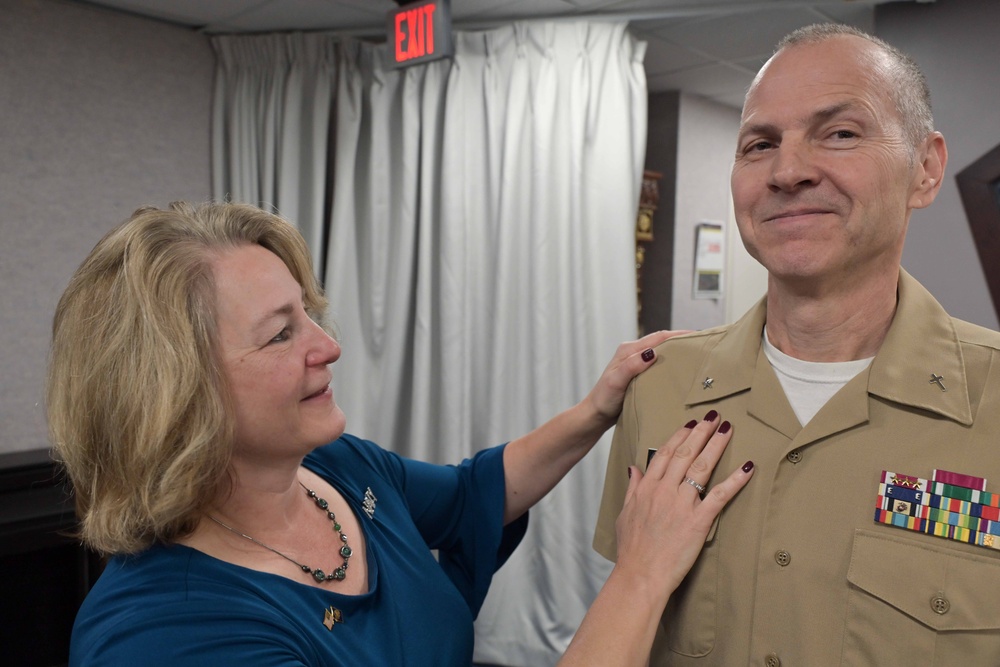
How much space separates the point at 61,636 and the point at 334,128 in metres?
2.34

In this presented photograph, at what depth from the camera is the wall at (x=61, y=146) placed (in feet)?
9.46

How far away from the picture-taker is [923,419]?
3.54ft

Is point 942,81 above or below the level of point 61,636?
above

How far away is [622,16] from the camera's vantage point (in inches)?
113

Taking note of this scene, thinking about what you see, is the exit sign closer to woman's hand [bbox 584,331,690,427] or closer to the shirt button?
woman's hand [bbox 584,331,690,427]

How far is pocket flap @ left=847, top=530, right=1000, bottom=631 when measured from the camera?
0.99 metres

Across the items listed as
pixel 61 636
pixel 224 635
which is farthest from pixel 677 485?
pixel 61 636

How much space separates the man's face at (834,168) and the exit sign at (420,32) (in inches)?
64.2

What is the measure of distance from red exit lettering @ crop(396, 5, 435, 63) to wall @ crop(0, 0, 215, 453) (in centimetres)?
121

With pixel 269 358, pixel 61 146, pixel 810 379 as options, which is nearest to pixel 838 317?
pixel 810 379

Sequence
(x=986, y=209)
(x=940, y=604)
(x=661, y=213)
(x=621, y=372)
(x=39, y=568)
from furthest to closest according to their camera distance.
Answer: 1. (x=661, y=213)
2. (x=39, y=568)
3. (x=986, y=209)
4. (x=621, y=372)
5. (x=940, y=604)

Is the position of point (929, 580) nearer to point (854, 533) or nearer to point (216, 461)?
point (854, 533)

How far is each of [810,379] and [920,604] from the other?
1.17 feet

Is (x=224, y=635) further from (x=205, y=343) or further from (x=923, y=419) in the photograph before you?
(x=923, y=419)
